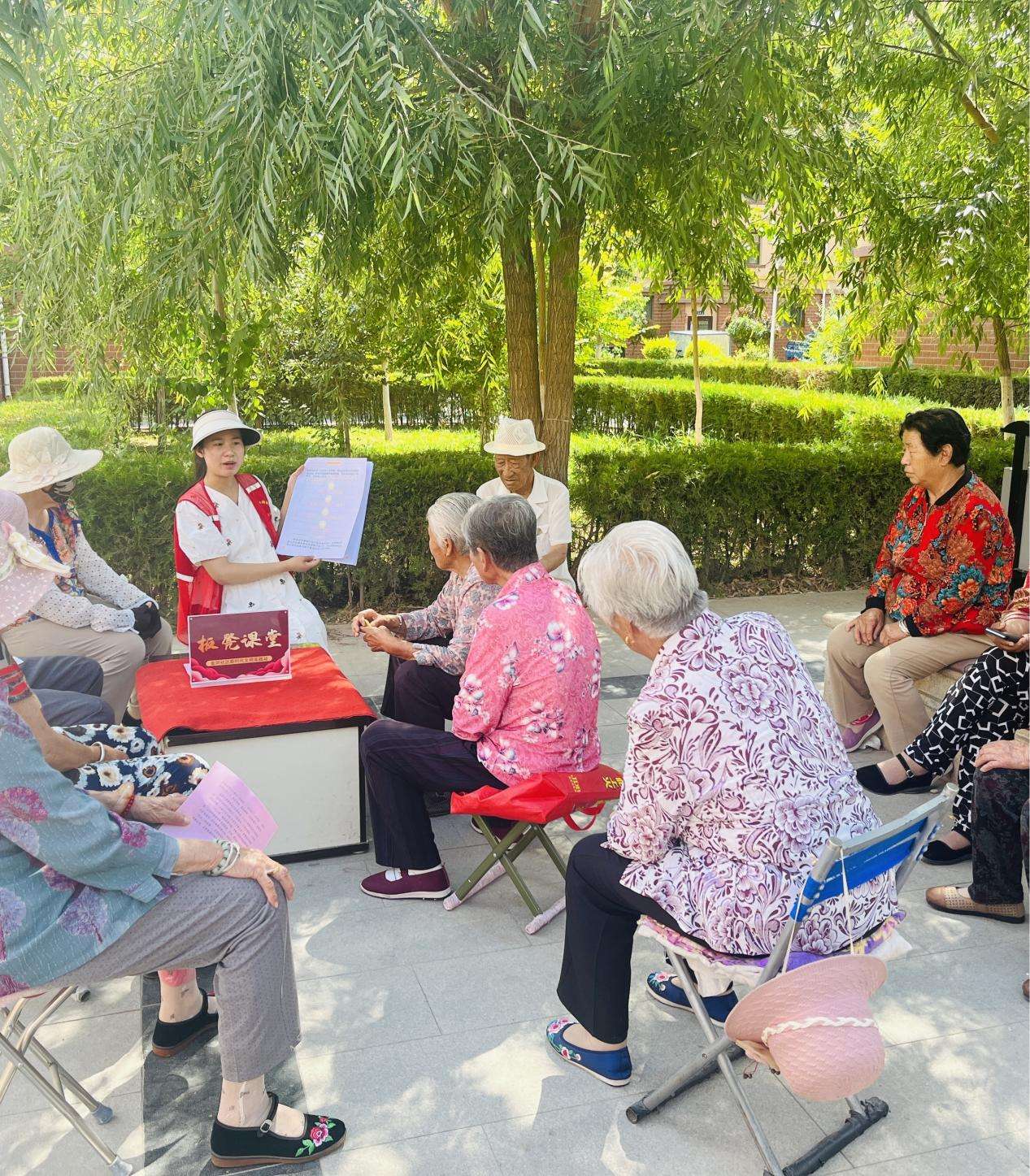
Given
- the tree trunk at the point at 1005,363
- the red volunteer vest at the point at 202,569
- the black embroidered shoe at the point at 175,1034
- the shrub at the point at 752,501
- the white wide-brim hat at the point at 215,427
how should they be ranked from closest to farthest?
the black embroidered shoe at the point at 175,1034, the white wide-brim hat at the point at 215,427, the red volunteer vest at the point at 202,569, the shrub at the point at 752,501, the tree trunk at the point at 1005,363

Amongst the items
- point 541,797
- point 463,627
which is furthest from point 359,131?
point 541,797

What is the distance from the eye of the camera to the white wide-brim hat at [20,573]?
91.0 inches

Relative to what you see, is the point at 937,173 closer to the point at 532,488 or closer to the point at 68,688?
the point at 532,488

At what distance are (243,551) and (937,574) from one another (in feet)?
A: 10.2

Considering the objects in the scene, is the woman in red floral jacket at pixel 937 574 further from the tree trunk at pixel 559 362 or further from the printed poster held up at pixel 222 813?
the printed poster held up at pixel 222 813

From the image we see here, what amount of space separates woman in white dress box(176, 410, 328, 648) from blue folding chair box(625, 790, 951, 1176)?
2768 millimetres

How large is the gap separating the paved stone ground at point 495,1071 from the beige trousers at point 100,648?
1.57 m

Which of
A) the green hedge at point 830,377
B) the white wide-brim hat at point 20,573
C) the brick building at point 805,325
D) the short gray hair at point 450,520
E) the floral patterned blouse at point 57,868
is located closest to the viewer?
the floral patterned blouse at point 57,868

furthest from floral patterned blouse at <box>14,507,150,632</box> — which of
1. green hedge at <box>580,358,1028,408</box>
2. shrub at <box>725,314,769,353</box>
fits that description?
shrub at <box>725,314,769,353</box>

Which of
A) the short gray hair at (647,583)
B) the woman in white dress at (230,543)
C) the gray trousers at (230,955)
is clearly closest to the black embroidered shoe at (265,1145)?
the gray trousers at (230,955)

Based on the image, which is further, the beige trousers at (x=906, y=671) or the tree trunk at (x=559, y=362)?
the tree trunk at (x=559, y=362)

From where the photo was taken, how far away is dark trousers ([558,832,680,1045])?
277 cm

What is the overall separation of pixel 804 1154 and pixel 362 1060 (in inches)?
46.4

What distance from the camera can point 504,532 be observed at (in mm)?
3557
